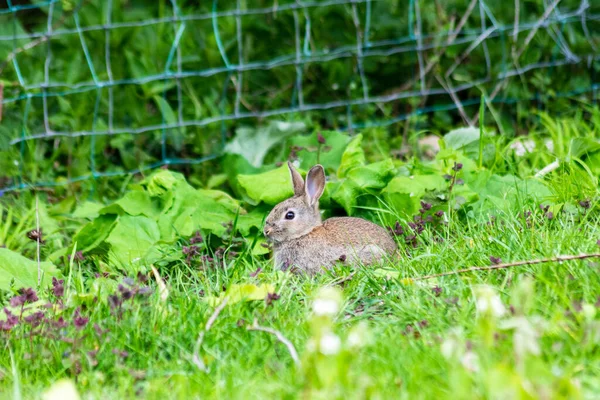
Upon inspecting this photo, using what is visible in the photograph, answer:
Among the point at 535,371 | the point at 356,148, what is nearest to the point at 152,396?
the point at 535,371

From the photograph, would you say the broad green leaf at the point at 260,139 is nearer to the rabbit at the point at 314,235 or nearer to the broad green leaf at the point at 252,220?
the broad green leaf at the point at 252,220

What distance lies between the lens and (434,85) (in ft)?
24.1

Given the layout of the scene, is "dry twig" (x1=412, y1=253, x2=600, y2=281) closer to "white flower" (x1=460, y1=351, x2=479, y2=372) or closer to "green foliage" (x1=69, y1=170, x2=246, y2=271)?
"white flower" (x1=460, y1=351, x2=479, y2=372)

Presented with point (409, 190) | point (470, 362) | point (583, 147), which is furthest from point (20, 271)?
point (583, 147)

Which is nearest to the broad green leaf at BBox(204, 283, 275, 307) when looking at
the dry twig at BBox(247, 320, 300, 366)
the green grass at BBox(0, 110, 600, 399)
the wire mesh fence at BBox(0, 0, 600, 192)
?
the green grass at BBox(0, 110, 600, 399)

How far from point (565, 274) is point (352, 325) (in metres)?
0.82

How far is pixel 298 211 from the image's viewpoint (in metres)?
4.92

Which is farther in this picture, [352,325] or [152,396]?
[352,325]

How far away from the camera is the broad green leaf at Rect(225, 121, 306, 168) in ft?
20.3

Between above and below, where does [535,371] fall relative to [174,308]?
above

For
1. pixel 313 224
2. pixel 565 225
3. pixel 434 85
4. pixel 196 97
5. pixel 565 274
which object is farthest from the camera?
pixel 434 85

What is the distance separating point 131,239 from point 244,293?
1.35m

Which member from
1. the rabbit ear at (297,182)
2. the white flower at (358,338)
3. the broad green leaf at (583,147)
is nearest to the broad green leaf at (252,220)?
the rabbit ear at (297,182)

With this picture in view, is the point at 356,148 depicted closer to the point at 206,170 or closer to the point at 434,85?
the point at 206,170
